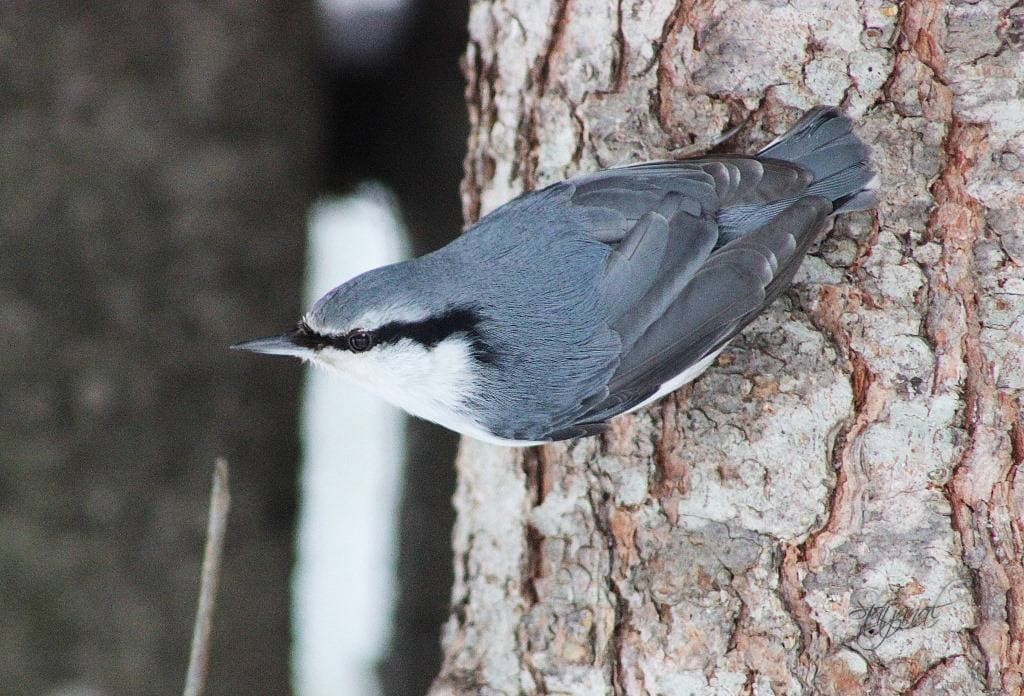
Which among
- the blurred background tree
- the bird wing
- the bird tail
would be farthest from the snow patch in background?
the bird tail

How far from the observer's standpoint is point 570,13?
5.81ft

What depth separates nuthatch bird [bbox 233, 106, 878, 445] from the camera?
5.12 feet

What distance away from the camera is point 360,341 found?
1.64m

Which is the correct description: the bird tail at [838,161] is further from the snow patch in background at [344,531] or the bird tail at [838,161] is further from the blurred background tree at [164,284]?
the snow patch in background at [344,531]

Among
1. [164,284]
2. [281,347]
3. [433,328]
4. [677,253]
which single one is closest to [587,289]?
[677,253]

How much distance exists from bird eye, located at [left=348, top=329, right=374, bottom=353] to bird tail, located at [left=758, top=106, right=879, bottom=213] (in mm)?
752

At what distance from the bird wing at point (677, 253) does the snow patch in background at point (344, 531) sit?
1.50 m

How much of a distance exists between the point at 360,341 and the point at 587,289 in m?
0.38

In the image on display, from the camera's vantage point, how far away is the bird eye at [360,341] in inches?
64.1

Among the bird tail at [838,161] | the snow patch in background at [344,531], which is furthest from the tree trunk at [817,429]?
the snow patch in background at [344,531]

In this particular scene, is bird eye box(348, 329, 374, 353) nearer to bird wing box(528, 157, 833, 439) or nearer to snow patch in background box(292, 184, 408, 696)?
bird wing box(528, 157, 833, 439)

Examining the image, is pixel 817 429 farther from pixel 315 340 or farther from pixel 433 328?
pixel 315 340

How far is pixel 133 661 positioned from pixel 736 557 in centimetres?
193

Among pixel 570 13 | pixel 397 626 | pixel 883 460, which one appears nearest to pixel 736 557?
pixel 883 460
